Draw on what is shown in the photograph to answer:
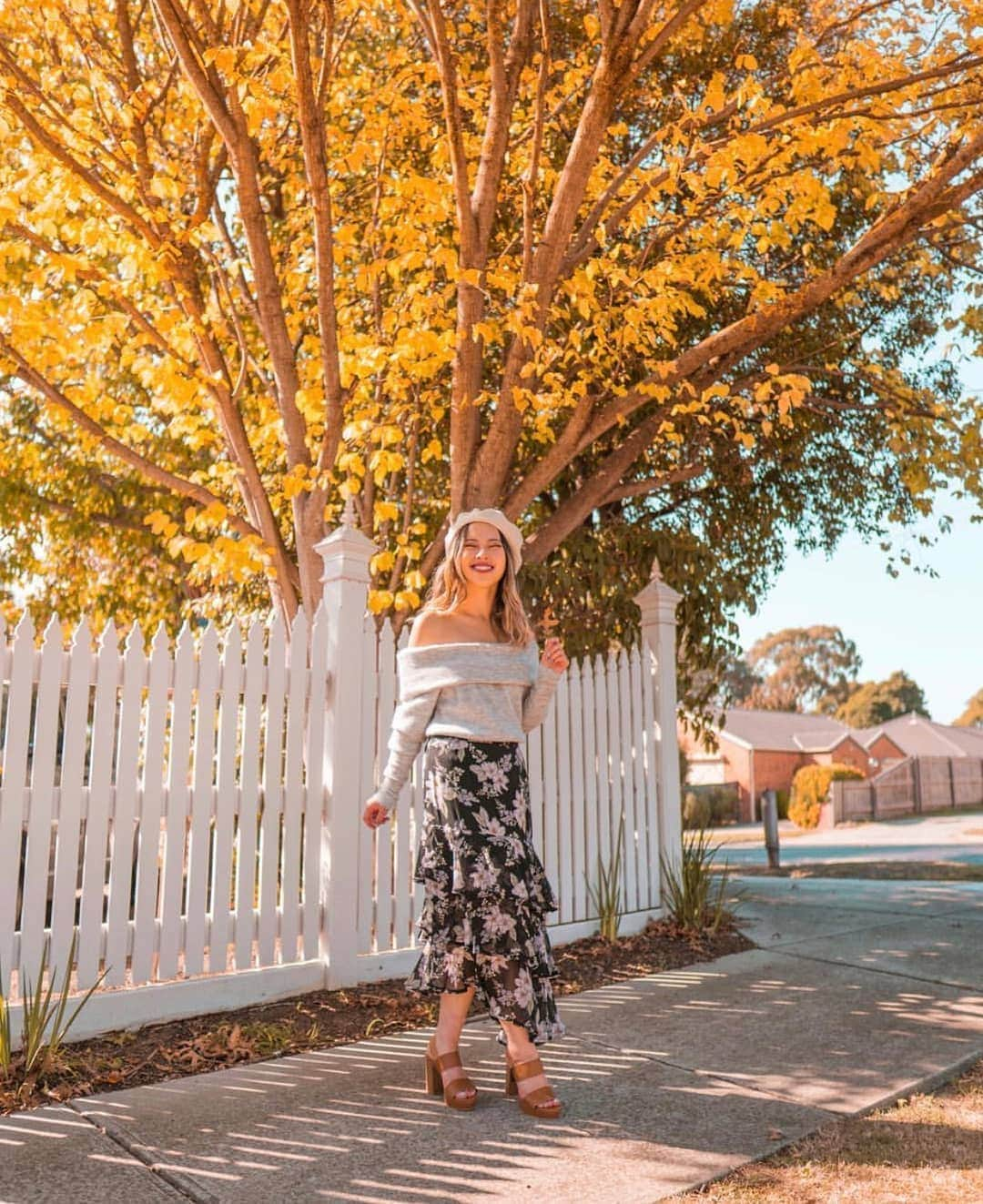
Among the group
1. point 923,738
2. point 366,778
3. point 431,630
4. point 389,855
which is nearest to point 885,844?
point 389,855

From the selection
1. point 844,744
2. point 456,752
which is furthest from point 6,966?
point 844,744

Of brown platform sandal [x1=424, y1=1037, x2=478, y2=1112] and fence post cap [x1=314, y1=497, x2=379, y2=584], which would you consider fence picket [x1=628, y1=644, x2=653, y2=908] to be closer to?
fence post cap [x1=314, y1=497, x2=379, y2=584]

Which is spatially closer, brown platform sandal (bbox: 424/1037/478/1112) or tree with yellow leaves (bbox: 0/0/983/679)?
brown platform sandal (bbox: 424/1037/478/1112)

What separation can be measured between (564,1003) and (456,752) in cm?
188

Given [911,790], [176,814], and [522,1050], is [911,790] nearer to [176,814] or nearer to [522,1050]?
[176,814]

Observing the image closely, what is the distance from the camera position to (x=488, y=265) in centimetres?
648

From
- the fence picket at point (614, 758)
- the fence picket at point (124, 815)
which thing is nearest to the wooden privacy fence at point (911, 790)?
the fence picket at point (614, 758)

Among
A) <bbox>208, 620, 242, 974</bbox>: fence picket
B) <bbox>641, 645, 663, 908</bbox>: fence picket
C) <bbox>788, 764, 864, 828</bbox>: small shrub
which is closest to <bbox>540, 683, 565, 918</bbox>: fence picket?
<bbox>641, 645, 663, 908</bbox>: fence picket

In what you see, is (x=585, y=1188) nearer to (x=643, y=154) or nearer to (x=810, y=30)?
(x=643, y=154)

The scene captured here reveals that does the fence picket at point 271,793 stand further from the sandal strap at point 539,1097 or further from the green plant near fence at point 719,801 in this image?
the green plant near fence at point 719,801

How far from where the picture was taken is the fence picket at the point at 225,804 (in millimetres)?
4348

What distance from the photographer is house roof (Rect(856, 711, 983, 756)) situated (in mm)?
51156

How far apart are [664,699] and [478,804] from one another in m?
3.55

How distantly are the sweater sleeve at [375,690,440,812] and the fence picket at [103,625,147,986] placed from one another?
4.03 ft
